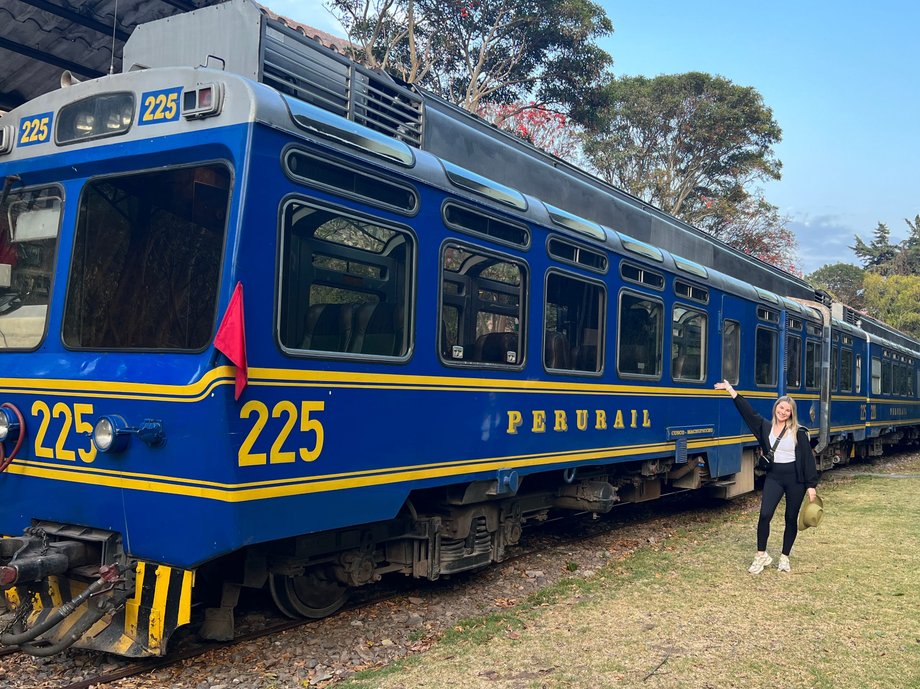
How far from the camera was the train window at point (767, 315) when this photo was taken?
431 inches

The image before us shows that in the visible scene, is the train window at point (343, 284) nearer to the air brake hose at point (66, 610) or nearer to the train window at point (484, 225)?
the train window at point (484, 225)

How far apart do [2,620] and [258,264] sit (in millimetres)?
3088

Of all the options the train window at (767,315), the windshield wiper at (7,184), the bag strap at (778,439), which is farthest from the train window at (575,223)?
the train window at (767,315)

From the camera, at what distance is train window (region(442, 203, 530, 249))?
215 inches

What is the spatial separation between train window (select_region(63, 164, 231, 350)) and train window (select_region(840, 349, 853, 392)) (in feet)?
44.9

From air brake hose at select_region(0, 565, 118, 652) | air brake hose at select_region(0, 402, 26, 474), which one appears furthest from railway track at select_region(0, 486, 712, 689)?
air brake hose at select_region(0, 402, 26, 474)

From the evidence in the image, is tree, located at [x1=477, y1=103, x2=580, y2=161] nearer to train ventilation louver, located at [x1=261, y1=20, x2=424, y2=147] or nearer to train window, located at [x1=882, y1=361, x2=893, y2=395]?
train window, located at [x1=882, y1=361, x2=893, y2=395]

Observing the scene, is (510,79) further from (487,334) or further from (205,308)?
(205,308)

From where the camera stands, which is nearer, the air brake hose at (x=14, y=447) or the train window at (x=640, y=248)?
the air brake hose at (x=14, y=447)

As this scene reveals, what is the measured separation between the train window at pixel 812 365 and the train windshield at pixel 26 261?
11.2 m

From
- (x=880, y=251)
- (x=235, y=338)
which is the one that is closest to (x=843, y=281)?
(x=880, y=251)

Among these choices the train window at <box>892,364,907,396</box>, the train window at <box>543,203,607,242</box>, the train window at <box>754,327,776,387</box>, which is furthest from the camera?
the train window at <box>892,364,907,396</box>

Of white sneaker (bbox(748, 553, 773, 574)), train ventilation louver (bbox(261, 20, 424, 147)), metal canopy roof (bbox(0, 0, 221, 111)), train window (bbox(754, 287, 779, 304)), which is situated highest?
metal canopy roof (bbox(0, 0, 221, 111))

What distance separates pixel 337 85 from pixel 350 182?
900 millimetres
